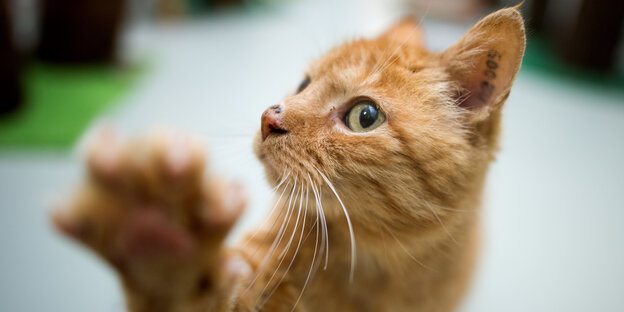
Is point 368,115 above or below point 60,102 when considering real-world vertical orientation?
above

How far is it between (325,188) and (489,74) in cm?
34

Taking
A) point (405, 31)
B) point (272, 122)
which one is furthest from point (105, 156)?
point (405, 31)

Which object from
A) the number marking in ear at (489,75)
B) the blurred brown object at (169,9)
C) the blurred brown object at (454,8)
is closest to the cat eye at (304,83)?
the number marking in ear at (489,75)

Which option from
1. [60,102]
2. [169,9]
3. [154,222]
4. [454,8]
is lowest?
Answer: [60,102]

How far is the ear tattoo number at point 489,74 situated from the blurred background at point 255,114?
0.07 m

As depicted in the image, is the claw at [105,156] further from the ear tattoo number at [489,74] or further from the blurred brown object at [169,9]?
the blurred brown object at [169,9]

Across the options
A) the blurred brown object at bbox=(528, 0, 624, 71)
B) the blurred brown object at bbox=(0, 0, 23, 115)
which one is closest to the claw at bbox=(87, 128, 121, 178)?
the blurred brown object at bbox=(0, 0, 23, 115)

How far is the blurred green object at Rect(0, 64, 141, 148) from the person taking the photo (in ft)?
6.96

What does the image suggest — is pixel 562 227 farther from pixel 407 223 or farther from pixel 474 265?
pixel 407 223

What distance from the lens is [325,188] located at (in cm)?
75

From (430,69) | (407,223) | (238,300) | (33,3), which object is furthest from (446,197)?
(33,3)

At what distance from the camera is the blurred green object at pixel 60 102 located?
2122 mm

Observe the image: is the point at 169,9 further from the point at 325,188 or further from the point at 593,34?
the point at 325,188

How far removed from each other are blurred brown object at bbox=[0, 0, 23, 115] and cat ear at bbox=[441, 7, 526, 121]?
227cm
